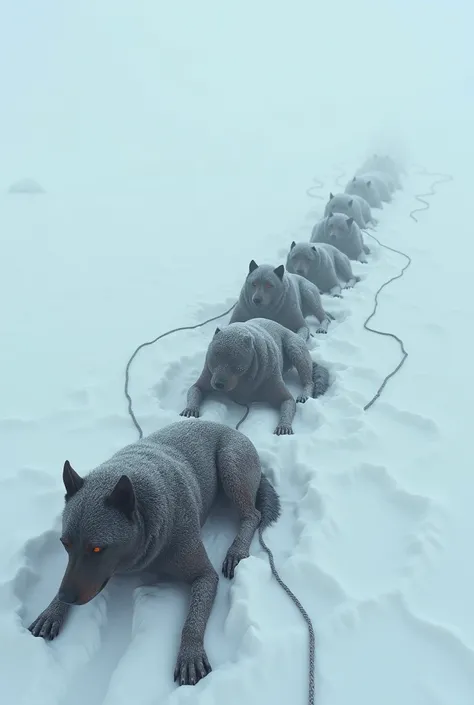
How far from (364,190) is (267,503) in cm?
916

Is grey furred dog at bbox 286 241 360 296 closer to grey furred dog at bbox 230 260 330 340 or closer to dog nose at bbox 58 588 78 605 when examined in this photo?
grey furred dog at bbox 230 260 330 340

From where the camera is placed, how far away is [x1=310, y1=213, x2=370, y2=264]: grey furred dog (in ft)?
25.7

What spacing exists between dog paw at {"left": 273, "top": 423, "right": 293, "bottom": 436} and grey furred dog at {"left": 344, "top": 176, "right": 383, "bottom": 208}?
26.7 ft

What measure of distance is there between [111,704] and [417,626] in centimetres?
132

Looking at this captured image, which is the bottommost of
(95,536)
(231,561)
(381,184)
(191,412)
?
(381,184)

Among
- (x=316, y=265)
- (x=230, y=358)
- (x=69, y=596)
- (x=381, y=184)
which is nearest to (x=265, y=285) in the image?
(x=230, y=358)

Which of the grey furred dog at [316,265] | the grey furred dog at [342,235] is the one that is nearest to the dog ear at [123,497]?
the grey furred dog at [316,265]

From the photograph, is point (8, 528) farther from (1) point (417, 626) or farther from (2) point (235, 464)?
(1) point (417, 626)

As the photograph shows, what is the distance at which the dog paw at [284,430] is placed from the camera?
388cm

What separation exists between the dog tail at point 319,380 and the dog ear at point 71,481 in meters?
2.52

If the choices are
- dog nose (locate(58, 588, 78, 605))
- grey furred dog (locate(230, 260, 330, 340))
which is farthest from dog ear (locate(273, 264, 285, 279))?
dog nose (locate(58, 588, 78, 605))

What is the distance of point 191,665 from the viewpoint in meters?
2.22

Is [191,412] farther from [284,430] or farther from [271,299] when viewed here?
Answer: [271,299]

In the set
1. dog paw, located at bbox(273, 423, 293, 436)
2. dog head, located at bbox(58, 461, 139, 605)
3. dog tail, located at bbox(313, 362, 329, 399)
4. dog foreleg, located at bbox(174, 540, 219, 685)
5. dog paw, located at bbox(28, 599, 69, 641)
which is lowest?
dog tail, located at bbox(313, 362, 329, 399)
